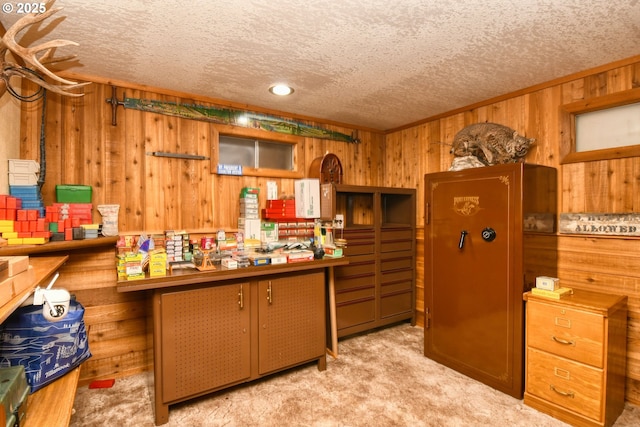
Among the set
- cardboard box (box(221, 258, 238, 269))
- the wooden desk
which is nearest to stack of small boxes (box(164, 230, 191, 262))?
the wooden desk

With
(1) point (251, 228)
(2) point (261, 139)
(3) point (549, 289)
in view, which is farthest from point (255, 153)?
(3) point (549, 289)

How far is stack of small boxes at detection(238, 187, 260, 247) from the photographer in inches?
123

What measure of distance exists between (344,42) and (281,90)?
970 mm

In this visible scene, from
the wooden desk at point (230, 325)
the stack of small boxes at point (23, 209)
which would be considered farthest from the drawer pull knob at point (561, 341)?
the stack of small boxes at point (23, 209)

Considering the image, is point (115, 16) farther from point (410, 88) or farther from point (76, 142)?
point (410, 88)

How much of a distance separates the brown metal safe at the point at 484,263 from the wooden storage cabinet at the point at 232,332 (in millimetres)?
1082

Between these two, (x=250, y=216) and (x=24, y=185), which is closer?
(x=24, y=185)

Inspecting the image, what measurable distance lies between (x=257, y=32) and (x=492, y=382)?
3049 mm

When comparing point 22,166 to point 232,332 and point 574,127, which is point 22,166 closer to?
point 232,332

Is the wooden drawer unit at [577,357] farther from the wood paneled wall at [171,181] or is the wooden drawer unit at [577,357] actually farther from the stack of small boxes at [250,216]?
the stack of small boxes at [250,216]

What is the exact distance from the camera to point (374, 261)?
363 centimetres

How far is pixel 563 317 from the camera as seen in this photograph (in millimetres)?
2184

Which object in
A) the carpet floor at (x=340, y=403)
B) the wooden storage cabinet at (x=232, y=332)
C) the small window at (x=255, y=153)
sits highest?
the small window at (x=255, y=153)

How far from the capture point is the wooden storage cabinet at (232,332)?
85.8 inches
